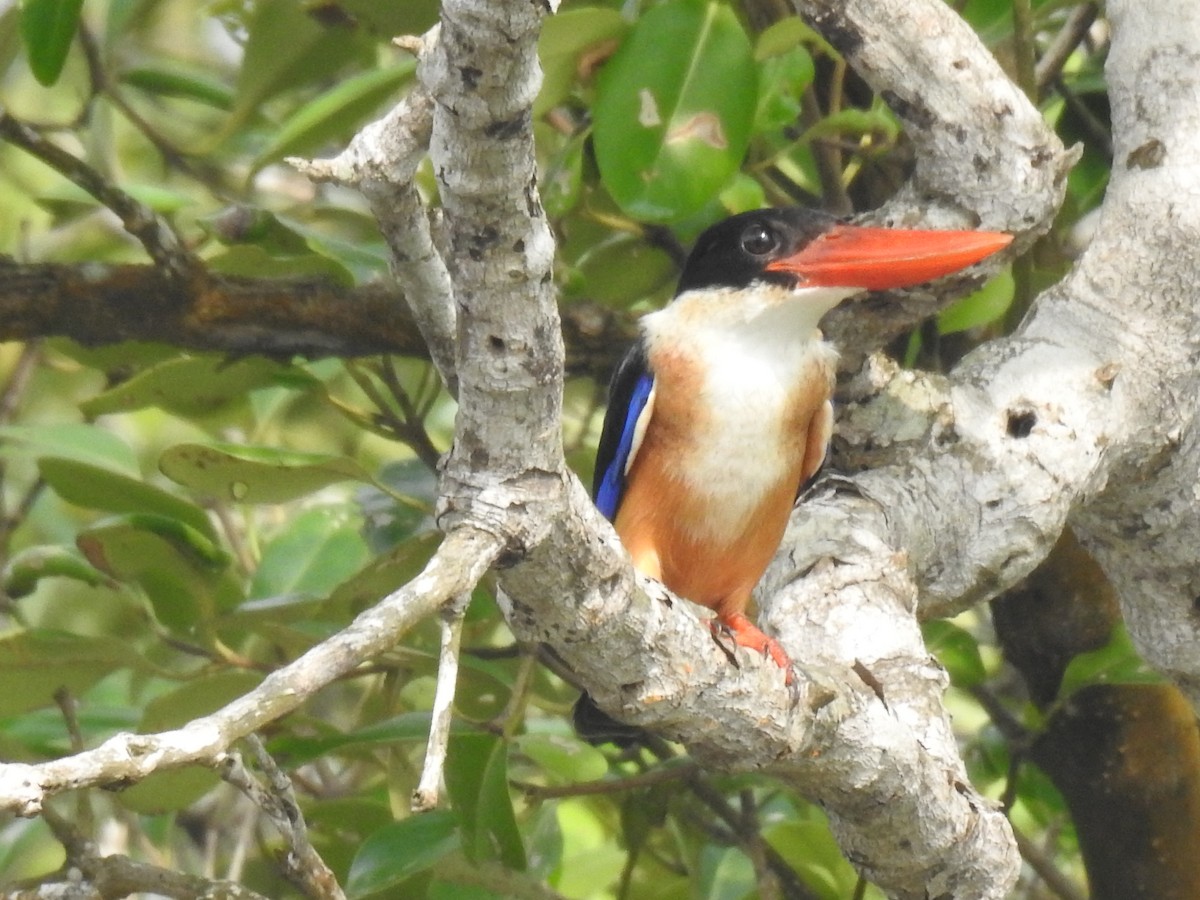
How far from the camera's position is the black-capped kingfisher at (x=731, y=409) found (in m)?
2.35

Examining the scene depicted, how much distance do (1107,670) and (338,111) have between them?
156 centimetres

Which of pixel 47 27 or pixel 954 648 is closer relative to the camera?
pixel 47 27

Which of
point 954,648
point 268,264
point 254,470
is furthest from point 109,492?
point 954,648

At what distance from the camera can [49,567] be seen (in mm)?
2506

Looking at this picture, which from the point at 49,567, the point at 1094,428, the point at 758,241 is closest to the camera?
the point at 1094,428

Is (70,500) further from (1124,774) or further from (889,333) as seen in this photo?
(1124,774)

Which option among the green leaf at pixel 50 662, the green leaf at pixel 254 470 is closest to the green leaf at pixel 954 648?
the green leaf at pixel 254 470

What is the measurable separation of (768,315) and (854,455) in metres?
0.25

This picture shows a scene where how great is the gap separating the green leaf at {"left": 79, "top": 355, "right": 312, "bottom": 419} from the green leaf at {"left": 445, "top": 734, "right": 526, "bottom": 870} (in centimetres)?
71

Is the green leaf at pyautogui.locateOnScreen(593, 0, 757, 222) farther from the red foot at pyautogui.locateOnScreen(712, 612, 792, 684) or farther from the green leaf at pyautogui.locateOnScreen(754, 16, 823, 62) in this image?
the red foot at pyautogui.locateOnScreen(712, 612, 792, 684)

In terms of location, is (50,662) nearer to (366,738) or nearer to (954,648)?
(366,738)

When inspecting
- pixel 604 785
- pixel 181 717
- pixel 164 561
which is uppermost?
pixel 164 561

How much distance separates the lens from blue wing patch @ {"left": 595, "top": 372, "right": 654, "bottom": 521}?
238 centimetres

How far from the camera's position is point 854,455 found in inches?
93.5
